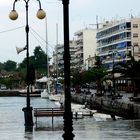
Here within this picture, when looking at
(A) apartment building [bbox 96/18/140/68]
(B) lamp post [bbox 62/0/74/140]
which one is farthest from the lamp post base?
(A) apartment building [bbox 96/18/140/68]

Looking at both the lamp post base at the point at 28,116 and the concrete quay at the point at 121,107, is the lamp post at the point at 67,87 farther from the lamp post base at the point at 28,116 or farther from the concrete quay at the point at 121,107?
the concrete quay at the point at 121,107

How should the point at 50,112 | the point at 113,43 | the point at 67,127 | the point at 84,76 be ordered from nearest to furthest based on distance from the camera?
1. the point at 67,127
2. the point at 50,112
3. the point at 84,76
4. the point at 113,43

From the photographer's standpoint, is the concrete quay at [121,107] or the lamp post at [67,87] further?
the concrete quay at [121,107]

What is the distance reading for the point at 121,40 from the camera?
16625 cm

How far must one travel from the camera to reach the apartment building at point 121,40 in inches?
6280

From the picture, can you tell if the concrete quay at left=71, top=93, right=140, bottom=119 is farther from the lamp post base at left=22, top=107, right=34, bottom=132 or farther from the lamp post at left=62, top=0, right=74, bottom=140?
the lamp post at left=62, top=0, right=74, bottom=140

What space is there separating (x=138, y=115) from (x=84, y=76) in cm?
8378

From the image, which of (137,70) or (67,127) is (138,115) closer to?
(137,70)

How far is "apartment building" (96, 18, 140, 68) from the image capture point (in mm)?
159500

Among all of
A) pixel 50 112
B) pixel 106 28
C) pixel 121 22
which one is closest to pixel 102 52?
pixel 106 28

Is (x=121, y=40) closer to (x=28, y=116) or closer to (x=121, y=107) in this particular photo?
(x=121, y=107)

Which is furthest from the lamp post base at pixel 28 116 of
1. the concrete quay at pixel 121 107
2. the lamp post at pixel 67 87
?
the concrete quay at pixel 121 107

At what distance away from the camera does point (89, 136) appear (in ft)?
80.3

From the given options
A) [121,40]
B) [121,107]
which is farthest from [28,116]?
[121,40]
